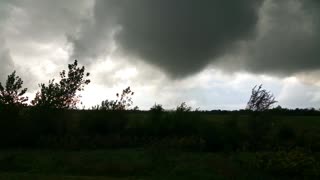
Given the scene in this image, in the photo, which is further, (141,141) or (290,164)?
(141,141)

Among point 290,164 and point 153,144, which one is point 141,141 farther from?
point 290,164

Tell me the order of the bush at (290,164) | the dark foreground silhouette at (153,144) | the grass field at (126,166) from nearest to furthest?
the grass field at (126,166) → the bush at (290,164) → the dark foreground silhouette at (153,144)

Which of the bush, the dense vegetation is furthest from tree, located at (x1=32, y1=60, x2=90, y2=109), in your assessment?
the bush

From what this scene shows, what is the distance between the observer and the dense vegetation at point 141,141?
112ft

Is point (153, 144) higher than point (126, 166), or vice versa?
point (153, 144)

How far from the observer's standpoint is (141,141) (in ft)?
173

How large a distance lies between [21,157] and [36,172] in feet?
20.3

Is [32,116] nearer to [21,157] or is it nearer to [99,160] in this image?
[21,157]

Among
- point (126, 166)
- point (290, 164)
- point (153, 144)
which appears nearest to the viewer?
point (290, 164)

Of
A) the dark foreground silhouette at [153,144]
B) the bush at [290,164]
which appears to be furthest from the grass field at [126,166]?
the bush at [290,164]

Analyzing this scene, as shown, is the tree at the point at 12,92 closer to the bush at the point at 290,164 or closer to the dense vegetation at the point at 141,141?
the dense vegetation at the point at 141,141

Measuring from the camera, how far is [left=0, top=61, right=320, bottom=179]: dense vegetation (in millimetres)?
34188

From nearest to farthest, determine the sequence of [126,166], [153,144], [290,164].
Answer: [290,164] → [126,166] → [153,144]

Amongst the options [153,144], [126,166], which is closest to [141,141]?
[153,144]
